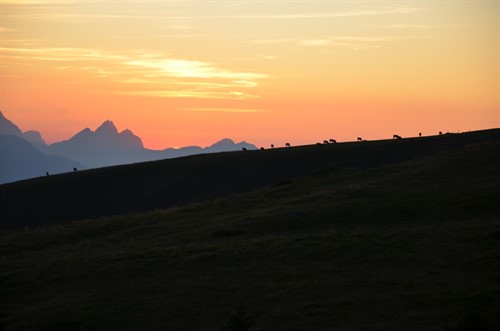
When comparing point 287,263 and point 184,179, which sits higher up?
point 184,179

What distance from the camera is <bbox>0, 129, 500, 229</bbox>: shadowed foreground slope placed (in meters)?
103

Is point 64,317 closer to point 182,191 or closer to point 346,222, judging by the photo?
point 346,222

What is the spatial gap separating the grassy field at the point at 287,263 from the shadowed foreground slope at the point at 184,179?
30.8m

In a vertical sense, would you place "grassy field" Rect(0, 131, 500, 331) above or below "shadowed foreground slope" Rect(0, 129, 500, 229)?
below

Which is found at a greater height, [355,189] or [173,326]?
[355,189]

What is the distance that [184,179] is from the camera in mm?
112125

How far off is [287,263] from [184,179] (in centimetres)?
6879

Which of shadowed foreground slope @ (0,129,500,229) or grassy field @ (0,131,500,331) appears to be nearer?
grassy field @ (0,131,500,331)

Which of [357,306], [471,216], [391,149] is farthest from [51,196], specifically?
[357,306]

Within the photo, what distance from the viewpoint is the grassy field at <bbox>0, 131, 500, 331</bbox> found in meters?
35.8

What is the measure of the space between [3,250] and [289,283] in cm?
2920

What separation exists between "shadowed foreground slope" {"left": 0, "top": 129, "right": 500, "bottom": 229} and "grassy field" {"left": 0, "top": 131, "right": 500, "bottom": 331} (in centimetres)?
3083

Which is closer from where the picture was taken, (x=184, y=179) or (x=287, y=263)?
(x=287, y=263)

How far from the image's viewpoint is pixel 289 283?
4053 cm
